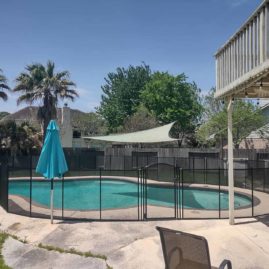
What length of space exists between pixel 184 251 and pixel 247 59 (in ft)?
13.3

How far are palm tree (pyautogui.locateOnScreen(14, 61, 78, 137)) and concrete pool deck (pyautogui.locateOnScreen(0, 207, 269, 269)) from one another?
19391mm

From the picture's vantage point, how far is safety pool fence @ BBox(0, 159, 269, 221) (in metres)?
9.83

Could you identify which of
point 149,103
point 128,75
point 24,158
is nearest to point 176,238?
point 24,158

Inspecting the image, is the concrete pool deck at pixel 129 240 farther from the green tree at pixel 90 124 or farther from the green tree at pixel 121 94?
the green tree at pixel 90 124

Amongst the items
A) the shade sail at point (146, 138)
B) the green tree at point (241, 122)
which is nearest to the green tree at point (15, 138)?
the shade sail at point (146, 138)

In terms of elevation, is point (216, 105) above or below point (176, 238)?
above

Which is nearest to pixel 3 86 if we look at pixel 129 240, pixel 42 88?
pixel 42 88

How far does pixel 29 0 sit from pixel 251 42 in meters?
7.34

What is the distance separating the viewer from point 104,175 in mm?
21406

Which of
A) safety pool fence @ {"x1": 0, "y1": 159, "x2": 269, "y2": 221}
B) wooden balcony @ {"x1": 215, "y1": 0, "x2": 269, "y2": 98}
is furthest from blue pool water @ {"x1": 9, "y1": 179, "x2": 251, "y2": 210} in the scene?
wooden balcony @ {"x1": 215, "y1": 0, "x2": 269, "y2": 98}

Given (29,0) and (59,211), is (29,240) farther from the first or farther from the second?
(29,0)

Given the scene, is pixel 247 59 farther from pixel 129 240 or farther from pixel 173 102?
pixel 173 102

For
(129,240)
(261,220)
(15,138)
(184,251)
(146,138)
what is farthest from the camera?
(15,138)

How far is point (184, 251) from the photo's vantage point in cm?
359
